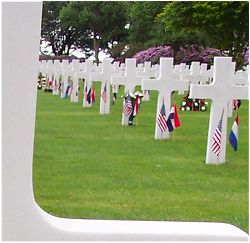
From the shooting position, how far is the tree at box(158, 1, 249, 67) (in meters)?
32.6

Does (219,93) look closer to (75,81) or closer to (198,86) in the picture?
(198,86)

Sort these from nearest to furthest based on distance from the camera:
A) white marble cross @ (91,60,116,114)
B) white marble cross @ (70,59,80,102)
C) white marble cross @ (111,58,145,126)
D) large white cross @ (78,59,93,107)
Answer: white marble cross @ (111,58,145,126), white marble cross @ (91,60,116,114), large white cross @ (78,59,93,107), white marble cross @ (70,59,80,102)

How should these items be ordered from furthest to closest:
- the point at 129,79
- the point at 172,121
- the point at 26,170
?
the point at 129,79
the point at 172,121
the point at 26,170

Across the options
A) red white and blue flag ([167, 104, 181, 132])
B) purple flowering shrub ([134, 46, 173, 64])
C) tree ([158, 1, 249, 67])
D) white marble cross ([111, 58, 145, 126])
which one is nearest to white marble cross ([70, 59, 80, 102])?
white marble cross ([111, 58, 145, 126])

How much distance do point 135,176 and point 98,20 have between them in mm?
43460

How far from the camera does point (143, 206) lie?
5582 millimetres

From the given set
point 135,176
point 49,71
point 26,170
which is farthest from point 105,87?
point 26,170

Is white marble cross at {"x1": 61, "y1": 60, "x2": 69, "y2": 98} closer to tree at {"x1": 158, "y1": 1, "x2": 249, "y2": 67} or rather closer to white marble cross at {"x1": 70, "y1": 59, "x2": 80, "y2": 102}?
white marble cross at {"x1": 70, "y1": 59, "x2": 80, "y2": 102}

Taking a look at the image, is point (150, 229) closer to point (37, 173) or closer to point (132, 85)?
point (37, 173)

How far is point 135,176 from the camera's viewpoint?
7.01 metres

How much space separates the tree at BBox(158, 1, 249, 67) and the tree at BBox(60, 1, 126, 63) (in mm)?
12248

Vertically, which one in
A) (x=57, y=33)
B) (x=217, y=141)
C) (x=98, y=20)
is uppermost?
(x=98, y=20)

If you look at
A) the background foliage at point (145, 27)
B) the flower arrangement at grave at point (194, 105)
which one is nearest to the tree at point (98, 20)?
the background foliage at point (145, 27)

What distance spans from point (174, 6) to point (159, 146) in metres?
26.2
